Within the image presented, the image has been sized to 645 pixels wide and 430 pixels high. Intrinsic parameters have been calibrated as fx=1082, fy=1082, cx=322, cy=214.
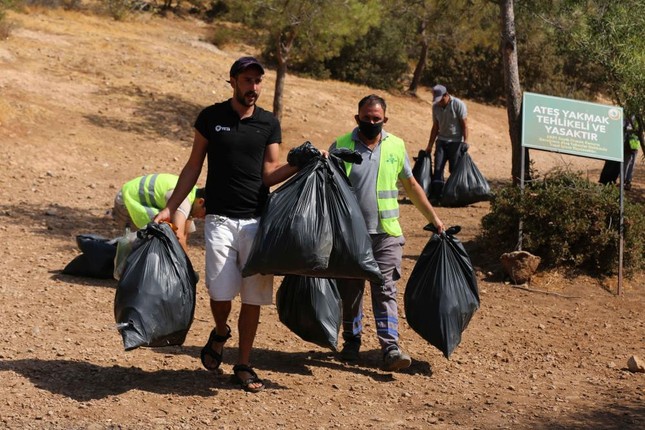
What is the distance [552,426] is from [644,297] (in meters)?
3.49

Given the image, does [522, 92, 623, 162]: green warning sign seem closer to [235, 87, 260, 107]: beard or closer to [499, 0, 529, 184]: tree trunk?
[499, 0, 529, 184]: tree trunk

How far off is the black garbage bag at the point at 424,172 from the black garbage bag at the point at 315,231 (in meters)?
6.80

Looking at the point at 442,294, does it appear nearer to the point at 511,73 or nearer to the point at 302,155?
the point at 302,155

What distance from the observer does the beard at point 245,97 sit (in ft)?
17.6

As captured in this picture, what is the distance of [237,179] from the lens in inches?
213

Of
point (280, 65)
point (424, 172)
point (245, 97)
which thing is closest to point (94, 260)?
point (245, 97)

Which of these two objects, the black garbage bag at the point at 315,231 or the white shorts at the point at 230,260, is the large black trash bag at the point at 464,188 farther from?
the white shorts at the point at 230,260

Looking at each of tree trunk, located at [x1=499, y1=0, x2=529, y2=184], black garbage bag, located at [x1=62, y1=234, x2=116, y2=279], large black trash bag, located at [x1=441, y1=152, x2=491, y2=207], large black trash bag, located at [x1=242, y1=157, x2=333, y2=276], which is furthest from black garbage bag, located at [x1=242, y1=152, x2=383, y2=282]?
large black trash bag, located at [x1=441, y1=152, x2=491, y2=207]

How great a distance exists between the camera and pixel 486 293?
842 cm

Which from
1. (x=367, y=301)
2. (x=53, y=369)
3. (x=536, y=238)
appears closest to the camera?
(x=53, y=369)

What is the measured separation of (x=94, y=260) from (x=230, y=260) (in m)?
2.89

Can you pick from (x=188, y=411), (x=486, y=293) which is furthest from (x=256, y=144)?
(x=486, y=293)

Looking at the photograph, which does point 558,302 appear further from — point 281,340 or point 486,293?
point 281,340

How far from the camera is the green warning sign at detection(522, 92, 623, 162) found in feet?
29.7
